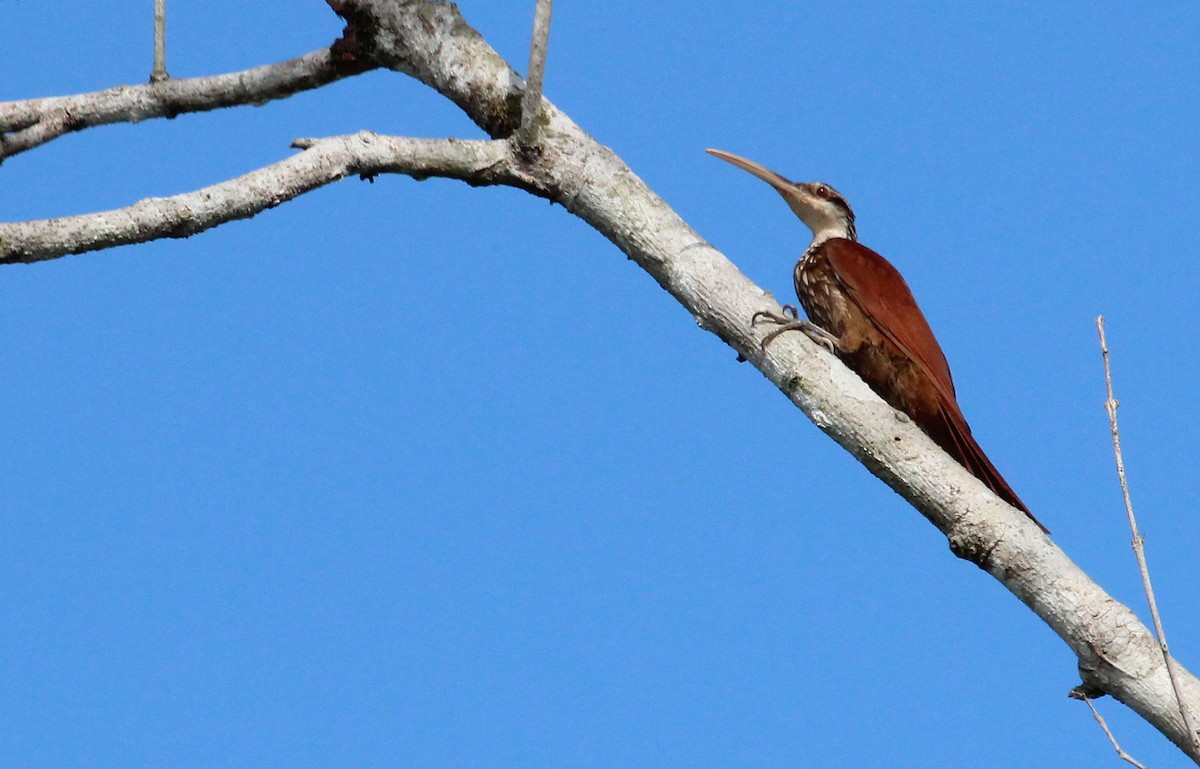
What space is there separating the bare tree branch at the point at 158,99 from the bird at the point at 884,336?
1.82m

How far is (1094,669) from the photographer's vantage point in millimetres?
2885

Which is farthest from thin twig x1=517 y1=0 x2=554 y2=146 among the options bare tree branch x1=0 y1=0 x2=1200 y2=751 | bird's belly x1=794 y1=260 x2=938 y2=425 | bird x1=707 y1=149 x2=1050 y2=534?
bird's belly x1=794 y1=260 x2=938 y2=425

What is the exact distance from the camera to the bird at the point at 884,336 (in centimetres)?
424

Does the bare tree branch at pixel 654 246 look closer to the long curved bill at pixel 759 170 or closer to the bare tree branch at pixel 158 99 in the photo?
the bare tree branch at pixel 158 99

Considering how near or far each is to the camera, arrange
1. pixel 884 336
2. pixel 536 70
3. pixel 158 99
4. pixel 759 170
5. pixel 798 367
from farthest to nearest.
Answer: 1. pixel 759 170
2. pixel 884 336
3. pixel 158 99
4. pixel 536 70
5. pixel 798 367

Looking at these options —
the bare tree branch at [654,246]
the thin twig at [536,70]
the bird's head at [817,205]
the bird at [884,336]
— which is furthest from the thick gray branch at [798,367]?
the bird's head at [817,205]

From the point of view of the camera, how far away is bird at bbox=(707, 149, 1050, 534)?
13.9ft

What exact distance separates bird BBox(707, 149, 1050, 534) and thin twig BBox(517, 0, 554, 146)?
3.31ft

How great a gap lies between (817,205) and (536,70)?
2.23m

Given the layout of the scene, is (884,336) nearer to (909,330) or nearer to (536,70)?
(909,330)

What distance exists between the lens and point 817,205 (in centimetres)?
547

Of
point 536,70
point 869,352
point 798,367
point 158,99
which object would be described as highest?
point 158,99

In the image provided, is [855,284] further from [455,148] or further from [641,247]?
[455,148]

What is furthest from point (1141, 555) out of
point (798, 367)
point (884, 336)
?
point (884, 336)
